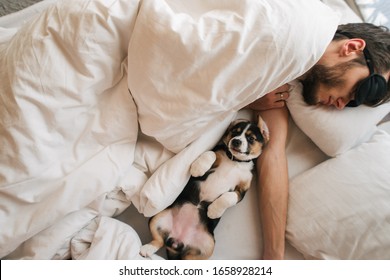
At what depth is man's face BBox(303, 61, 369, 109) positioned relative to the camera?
0.87 m

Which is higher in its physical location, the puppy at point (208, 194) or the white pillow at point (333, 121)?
the white pillow at point (333, 121)

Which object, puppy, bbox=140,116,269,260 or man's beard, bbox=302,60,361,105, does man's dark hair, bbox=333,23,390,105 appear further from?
puppy, bbox=140,116,269,260

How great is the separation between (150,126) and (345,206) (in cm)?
66

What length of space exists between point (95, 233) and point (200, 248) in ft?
1.11

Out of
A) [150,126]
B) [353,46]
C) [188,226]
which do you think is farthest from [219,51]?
[188,226]

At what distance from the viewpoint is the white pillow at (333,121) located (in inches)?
38.4

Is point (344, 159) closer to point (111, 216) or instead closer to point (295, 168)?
point (295, 168)

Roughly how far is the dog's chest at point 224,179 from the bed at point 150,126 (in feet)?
0.29

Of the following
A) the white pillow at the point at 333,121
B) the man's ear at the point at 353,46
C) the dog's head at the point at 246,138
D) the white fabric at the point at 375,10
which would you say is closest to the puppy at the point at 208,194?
the dog's head at the point at 246,138

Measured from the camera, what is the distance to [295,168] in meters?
1.08

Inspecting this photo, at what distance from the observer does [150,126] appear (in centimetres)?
90

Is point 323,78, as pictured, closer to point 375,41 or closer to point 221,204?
point 375,41

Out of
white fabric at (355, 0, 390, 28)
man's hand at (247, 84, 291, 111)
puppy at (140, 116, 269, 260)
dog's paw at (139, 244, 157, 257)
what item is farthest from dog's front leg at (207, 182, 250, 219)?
white fabric at (355, 0, 390, 28)

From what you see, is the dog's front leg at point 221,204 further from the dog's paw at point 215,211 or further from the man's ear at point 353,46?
the man's ear at point 353,46
